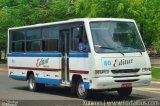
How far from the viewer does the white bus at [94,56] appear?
16625 mm

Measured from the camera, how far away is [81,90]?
17484 millimetres

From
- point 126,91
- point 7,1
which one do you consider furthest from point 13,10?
point 126,91

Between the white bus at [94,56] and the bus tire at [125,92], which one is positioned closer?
the white bus at [94,56]

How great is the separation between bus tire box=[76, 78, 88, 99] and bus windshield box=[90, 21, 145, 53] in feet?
Result: 4.80

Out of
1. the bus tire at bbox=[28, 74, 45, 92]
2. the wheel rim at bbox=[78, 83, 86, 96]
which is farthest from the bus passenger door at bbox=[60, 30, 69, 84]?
the bus tire at bbox=[28, 74, 45, 92]

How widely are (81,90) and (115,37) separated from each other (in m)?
2.21

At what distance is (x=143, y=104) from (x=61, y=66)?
15.9ft

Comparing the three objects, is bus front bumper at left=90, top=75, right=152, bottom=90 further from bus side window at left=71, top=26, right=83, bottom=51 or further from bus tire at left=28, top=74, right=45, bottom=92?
bus tire at left=28, top=74, right=45, bottom=92

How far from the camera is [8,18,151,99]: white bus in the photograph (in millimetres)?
16625

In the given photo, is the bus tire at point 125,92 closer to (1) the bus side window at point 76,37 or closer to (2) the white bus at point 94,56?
(2) the white bus at point 94,56

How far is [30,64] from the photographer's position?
22016mm

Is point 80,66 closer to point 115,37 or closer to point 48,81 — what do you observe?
point 115,37

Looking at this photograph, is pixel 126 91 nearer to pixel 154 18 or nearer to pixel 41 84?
pixel 41 84

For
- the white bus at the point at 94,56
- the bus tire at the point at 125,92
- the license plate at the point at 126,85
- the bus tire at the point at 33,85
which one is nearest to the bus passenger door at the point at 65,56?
the white bus at the point at 94,56
